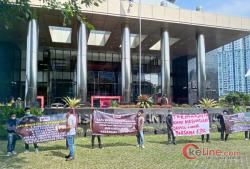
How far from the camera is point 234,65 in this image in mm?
63625

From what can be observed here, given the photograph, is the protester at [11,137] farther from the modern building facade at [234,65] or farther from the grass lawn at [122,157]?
the modern building facade at [234,65]

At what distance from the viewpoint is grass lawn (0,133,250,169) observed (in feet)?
32.0

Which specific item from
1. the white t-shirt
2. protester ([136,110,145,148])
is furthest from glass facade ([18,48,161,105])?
the white t-shirt

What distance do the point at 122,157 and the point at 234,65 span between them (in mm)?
57401

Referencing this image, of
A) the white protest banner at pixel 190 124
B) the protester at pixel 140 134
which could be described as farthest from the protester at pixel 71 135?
the white protest banner at pixel 190 124

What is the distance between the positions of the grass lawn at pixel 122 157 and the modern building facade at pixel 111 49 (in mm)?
13423

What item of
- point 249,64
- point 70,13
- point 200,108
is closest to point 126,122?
point 70,13

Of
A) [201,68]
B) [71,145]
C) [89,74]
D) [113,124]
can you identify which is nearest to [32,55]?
[113,124]

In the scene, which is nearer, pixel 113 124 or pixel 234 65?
pixel 113 124

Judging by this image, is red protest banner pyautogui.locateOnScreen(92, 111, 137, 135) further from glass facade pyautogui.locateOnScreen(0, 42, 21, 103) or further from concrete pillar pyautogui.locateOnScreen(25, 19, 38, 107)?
glass facade pyautogui.locateOnScreen(0, 42, 21, 103)

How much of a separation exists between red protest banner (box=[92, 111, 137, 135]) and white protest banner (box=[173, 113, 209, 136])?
2.05 m

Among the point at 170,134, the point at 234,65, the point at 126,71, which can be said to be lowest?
the point at 170,134

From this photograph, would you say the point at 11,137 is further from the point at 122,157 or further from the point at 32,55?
the point at 32,55

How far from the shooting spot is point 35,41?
27203 mm
